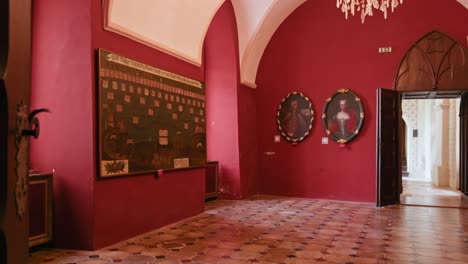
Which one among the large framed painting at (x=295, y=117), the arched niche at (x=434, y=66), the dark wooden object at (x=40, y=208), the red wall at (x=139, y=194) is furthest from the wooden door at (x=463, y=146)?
the dark wooden object at (x=40, y=208)

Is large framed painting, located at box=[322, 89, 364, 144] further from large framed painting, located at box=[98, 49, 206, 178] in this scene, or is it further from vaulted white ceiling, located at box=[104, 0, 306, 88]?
large framed painting, located at box=[98, 49, 206, 178]

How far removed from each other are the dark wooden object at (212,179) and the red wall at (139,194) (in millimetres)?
1586

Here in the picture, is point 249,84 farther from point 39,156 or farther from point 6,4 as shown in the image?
point 6,4

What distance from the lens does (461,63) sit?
26.9 ft

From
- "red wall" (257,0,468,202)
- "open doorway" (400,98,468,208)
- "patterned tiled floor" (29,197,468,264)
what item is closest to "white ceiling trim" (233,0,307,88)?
"red wall" (257,0,468,202)

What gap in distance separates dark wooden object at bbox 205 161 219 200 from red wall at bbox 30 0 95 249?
→ 13.8ft

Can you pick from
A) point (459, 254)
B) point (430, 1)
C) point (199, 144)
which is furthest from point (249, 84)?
point (459, 254)

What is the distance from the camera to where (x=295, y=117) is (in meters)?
9.49

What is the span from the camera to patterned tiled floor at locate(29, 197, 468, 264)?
439 centimetres

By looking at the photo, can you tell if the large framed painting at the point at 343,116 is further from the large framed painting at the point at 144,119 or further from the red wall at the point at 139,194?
the red wall at the point at 139,194

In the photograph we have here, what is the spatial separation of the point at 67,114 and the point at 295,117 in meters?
5.87

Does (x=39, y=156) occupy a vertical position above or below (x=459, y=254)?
above

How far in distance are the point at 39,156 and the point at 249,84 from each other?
18.3 ft

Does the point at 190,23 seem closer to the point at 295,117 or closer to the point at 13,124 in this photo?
the point at 295,117
